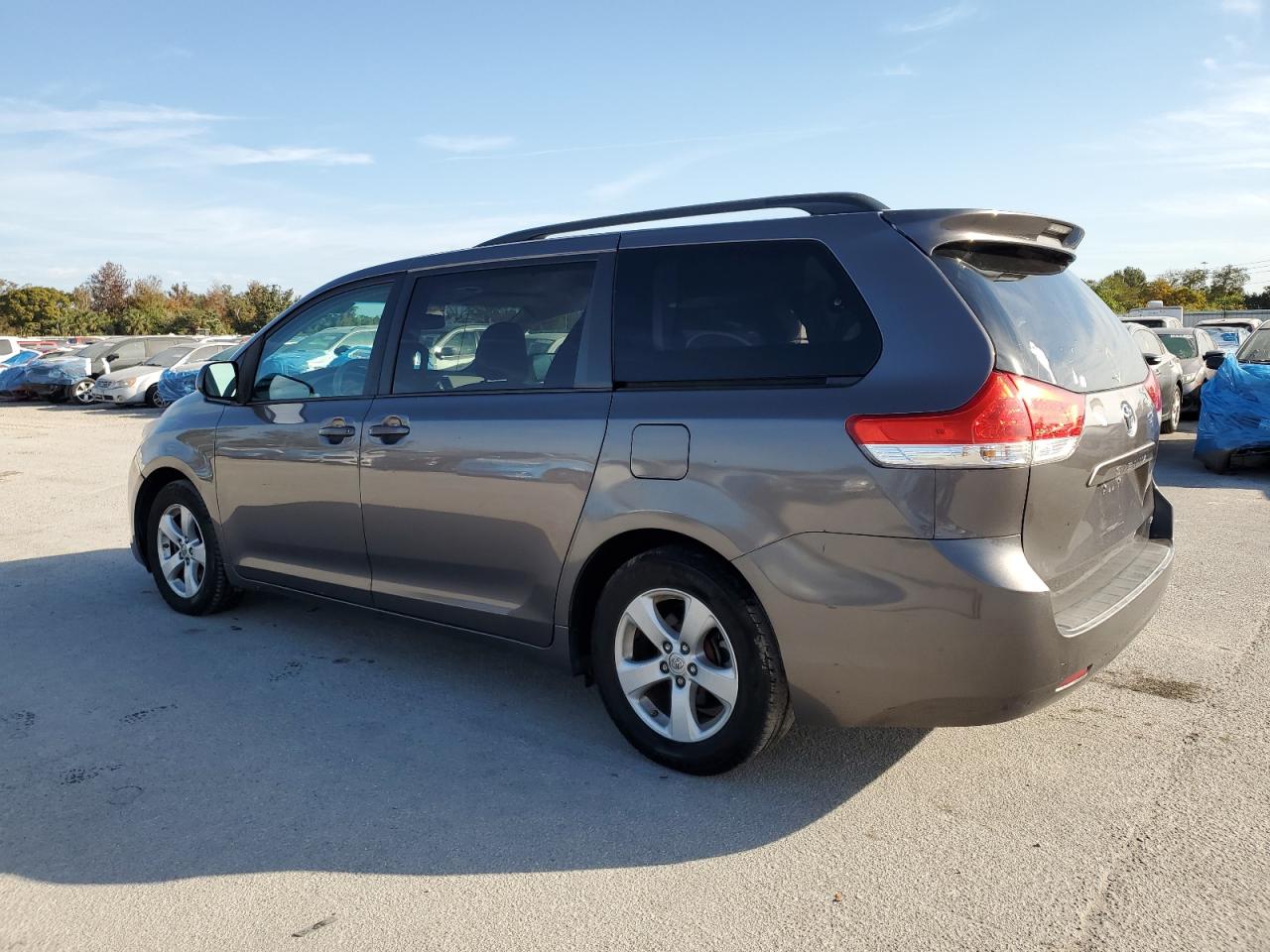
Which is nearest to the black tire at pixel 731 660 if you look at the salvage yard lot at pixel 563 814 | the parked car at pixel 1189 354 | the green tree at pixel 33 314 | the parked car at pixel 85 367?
the salvage yard lot at pixel 563 814

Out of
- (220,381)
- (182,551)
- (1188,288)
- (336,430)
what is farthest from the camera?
(1188,288)

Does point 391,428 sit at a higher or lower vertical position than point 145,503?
higher

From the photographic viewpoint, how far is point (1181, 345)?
16031 mm

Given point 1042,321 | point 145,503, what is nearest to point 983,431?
point 1042,321

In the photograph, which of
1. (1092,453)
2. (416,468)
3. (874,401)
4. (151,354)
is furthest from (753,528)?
(151,354)

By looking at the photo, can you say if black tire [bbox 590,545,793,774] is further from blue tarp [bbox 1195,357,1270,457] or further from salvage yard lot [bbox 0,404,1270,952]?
blue tarp [bbox 1195,357,1270,457]

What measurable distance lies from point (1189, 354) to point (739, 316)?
15156 millimetres

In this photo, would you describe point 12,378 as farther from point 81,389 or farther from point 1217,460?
point 1217,460

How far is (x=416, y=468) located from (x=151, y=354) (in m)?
22.5

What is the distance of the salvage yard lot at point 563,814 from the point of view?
270cm

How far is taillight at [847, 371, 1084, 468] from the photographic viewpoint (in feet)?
9.47

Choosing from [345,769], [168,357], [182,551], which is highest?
[168,357]

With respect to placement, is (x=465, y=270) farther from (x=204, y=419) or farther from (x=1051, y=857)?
(x=1051, y=857)

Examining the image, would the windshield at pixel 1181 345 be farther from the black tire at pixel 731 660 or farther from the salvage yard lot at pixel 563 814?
the black tire at pixel 731 660
